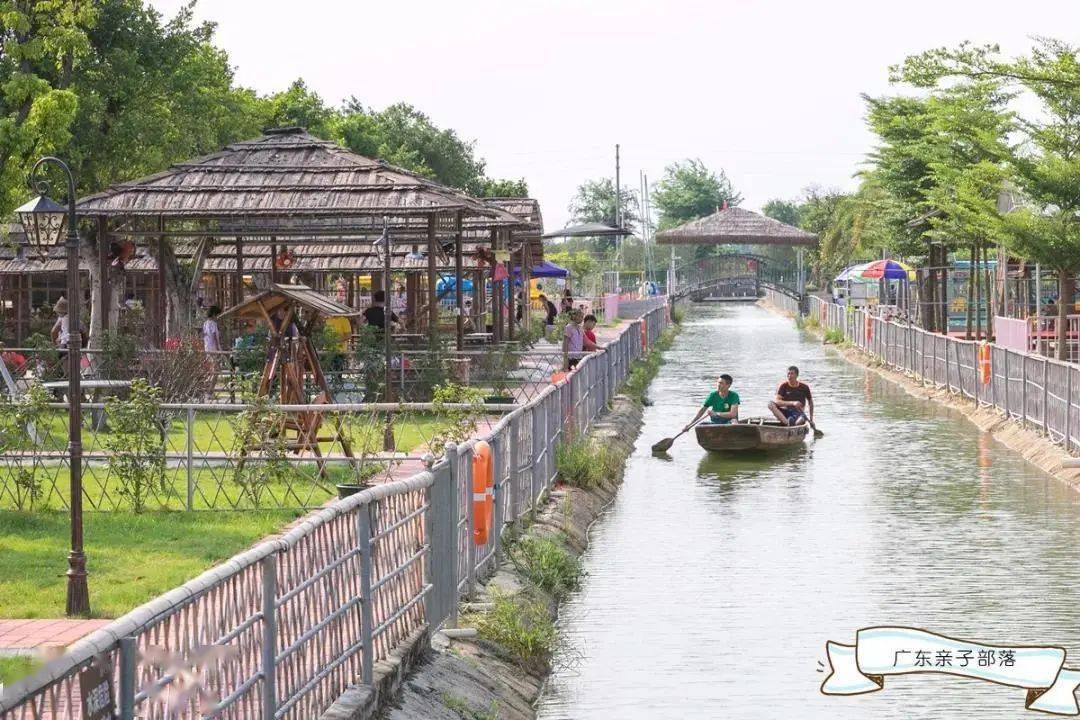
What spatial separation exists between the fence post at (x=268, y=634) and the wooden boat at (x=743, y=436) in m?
18.3

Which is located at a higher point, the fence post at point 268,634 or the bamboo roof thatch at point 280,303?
the bamboo roof thatch at point 280,303

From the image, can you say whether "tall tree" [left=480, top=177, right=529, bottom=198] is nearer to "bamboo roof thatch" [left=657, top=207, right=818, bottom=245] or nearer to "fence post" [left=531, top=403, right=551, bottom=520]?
"bamboo roof thatch" [left=657, top=207, right=818, bottom=245]

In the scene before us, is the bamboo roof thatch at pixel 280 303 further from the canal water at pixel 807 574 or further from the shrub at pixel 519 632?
the shrub at pixel 519 632

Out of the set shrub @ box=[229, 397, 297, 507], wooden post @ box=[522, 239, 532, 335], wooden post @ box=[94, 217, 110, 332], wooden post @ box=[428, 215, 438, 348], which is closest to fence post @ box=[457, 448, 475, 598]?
shrub @ box=[229, 397, 297, 507]

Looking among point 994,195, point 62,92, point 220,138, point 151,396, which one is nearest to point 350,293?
point 220,138

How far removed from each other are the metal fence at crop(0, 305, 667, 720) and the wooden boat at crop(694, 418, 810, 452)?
11.7m

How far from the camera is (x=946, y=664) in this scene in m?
12.2

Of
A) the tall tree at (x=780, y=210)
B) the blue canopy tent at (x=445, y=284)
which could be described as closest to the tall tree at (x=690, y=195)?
the tall tree at (x=780, y=210)

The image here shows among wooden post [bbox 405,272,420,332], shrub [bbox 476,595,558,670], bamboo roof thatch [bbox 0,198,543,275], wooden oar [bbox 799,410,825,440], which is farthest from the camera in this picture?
wooden post [bbox 405,272,420,332]

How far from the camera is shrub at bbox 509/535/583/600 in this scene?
14.5m

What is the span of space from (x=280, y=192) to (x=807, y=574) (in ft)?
43.4

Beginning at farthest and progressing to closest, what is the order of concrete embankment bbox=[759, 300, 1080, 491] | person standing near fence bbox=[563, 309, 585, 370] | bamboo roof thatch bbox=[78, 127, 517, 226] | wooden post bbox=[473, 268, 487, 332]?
1. wooden post bbox=[473, 268, 487, 332]
2. person standing near fence bbox=[563, 309, 585, 370]
3. bamboo roof thatch bbox=[78, 127, 517, 226]
4. concrete embankment bbox=[759, 300, 1080, 491]

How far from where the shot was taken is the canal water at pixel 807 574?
11.6 metres

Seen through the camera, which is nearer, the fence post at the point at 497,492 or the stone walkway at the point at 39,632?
the stone walkway at the point at 39,632
